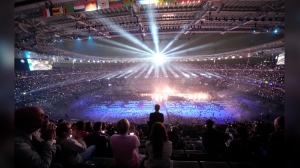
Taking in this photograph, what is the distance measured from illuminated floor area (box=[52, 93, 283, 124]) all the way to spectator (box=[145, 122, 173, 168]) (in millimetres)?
14442

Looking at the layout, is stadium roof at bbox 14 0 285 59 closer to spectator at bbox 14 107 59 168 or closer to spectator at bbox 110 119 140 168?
spectator at bbox 14 107 59 168

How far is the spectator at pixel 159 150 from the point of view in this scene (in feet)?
9.17

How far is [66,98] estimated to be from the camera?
27172mm

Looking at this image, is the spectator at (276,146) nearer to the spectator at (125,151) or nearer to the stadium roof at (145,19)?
the spectator at (125,151)

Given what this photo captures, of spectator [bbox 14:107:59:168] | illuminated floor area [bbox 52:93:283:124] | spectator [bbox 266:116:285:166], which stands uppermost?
spectator [bbox 14:107:59:168]

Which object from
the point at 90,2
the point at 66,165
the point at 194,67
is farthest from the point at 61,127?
the point at 194,67

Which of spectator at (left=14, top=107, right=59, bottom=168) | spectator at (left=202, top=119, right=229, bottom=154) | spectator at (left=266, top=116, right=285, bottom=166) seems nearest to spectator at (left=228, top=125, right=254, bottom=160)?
spectator at (left=202, top=119, right=229, bottom=154)

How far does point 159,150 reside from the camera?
2812 millimetres

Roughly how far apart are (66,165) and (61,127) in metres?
0.74

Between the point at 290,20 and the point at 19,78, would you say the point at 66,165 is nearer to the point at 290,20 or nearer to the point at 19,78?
the point at 290,20

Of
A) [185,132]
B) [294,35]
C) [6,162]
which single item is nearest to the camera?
[6,162]

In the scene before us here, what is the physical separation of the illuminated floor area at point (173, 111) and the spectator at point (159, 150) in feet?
47.4

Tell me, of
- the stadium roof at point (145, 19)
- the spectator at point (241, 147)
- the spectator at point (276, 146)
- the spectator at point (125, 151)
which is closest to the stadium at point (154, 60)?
the stadium roof at point (145, 19)

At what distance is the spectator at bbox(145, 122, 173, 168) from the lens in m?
2.79
